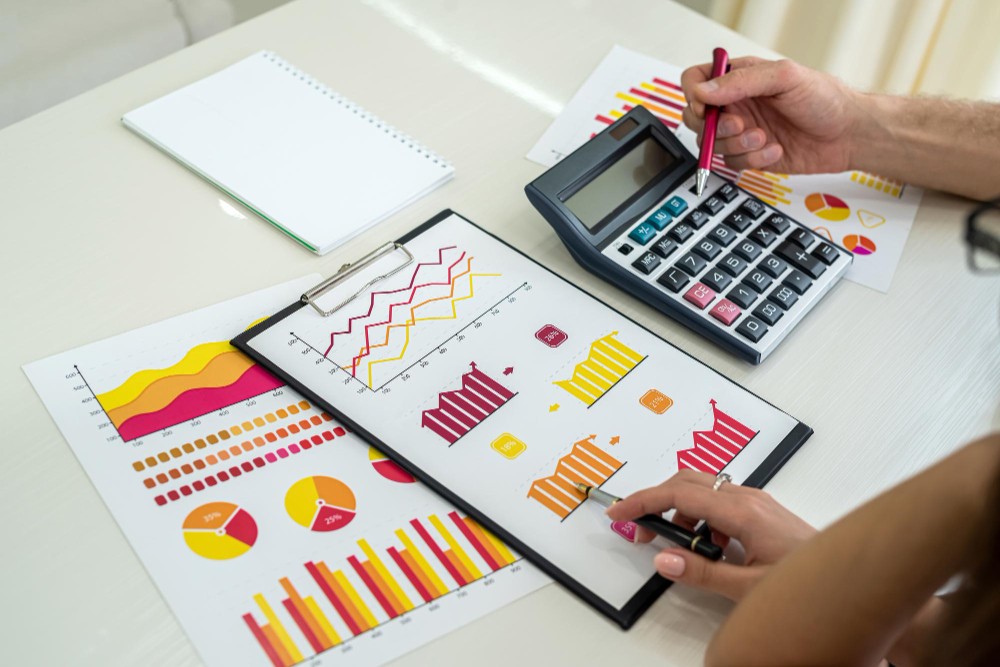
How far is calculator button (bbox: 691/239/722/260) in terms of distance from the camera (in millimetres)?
871

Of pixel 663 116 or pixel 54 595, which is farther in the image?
pixel 663 116

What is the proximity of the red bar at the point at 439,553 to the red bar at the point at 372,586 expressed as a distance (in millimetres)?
51

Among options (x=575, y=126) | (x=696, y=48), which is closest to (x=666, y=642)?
(x=575, y=126)

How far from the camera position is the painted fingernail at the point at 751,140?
97 cm

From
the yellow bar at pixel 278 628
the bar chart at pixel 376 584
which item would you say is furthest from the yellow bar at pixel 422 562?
the yellow bar at pixel 278 628

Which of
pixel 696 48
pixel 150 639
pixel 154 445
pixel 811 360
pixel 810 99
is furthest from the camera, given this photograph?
pixel 696 48

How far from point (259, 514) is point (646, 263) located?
1.41 ft

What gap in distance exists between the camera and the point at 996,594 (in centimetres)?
40

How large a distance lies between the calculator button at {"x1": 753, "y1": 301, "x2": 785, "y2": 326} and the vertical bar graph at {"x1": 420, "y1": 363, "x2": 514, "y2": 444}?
0.26m

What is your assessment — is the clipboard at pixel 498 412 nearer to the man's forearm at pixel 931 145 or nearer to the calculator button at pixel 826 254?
the calculator button at pixel 826 254

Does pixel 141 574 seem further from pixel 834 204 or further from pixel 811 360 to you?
pixel 834 204

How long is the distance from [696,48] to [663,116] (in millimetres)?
174

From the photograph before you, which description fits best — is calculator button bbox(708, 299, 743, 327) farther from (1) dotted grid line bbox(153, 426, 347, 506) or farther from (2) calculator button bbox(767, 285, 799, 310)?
(1) dotted grid line bbox(153, 426, 347, 506)

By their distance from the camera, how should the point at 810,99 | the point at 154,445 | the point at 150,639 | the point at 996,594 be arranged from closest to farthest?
the point at 996,594 < the point at 150,639 < the point at 154,445 < the point at 810,99
